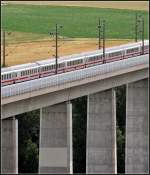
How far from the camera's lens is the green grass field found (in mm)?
158137

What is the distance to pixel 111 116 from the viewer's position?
88.5m

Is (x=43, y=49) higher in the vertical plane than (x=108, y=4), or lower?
lower

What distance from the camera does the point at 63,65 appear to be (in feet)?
282

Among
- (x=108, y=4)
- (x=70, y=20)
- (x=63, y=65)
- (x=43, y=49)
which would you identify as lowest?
(x=43, y=49)

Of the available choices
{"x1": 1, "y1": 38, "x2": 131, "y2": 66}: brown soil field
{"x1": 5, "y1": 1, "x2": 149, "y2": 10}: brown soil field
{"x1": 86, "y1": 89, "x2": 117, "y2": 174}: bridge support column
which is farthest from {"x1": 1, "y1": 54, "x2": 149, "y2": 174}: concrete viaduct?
{"x1": 5, "y1": 1, "x2": 149, "y2": 10}: brown soil field

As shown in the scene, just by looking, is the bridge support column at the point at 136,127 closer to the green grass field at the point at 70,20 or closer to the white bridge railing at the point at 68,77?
the white bridge railing at the point at 68,77

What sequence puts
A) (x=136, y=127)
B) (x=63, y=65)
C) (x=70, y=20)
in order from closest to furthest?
1. (x=63, y=65)
2. (x=136, y=127)
3. (x=70, y=20)

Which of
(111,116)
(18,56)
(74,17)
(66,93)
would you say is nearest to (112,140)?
(111,116)

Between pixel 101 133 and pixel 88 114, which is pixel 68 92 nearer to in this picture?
pixel 88 114

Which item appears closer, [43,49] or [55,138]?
[55,138]

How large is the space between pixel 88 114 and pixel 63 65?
546cm

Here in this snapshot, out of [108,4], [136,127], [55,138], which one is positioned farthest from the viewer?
[108,4]

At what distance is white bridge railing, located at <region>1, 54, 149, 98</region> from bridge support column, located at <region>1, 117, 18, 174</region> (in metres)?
3.08

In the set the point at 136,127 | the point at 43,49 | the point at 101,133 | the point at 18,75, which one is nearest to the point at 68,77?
the point at 18,75
